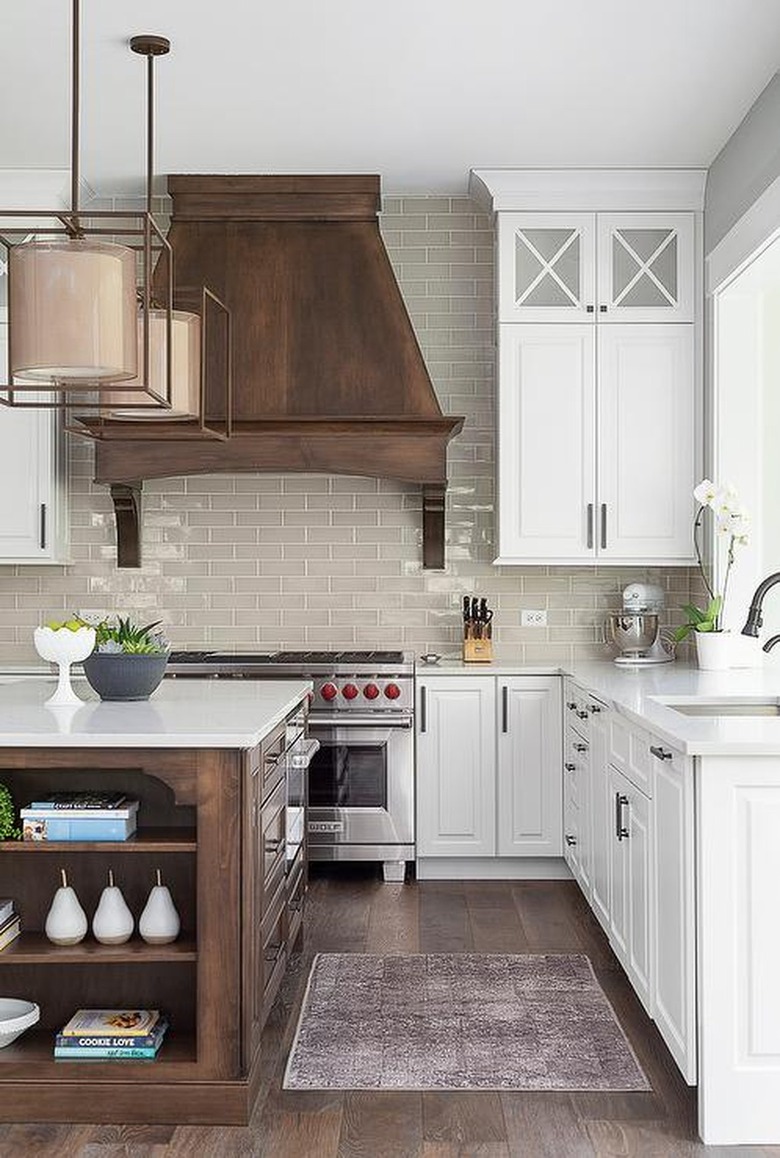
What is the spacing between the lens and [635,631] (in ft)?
19.0

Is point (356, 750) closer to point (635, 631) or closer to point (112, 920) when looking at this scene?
point (635, 631)

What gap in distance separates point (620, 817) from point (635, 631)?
1862mm

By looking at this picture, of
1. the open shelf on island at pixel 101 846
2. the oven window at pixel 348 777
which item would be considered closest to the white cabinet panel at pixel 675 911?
the open shelf on island at pixel 101 846

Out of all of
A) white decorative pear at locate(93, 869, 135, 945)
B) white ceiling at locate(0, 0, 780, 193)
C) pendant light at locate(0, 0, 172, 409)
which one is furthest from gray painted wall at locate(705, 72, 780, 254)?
white decorative pear at locate(93, 869, 135, 945)

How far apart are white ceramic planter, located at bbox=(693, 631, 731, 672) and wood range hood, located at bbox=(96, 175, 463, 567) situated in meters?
1.25

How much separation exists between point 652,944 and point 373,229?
3431mm

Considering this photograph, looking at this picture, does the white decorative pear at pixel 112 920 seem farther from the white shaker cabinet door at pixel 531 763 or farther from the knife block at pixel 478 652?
the knife block at pixel 478 652

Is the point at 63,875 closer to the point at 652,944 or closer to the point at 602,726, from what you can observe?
the point at 652,944

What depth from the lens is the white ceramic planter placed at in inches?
204

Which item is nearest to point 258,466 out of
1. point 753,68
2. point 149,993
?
point 753,68

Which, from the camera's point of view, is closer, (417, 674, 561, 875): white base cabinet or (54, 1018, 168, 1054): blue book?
(54, 1018, 168, 1054): blue book

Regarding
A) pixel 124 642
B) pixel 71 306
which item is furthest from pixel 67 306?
pixel 124 642

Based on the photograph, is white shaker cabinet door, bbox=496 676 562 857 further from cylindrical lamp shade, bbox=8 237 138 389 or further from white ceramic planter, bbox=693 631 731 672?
cylindrical lamp shade, bbox=8 237 138 389

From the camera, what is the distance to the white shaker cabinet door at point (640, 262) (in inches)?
227
